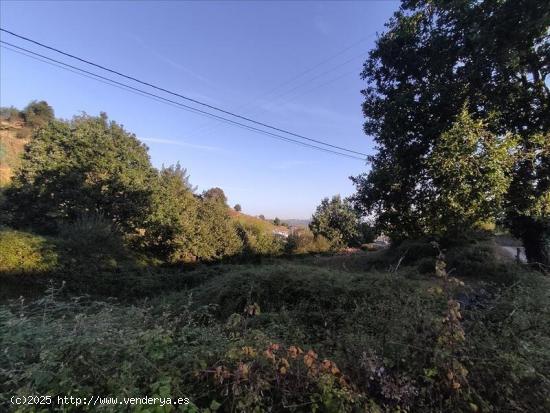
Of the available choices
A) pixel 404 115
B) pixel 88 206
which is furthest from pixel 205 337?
pixel 88 206

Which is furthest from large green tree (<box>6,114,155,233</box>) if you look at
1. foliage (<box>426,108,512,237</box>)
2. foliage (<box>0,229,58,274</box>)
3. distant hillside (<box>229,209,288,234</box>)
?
foliage (<box>426,108,512,237</box>)

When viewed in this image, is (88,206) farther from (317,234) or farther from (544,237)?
(544,237)

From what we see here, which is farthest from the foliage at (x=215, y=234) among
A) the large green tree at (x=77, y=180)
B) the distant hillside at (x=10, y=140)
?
the distant hillside at (x=10, y=140)

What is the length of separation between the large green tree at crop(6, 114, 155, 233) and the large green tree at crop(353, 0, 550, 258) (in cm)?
1100

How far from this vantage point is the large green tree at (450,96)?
792 centimetres

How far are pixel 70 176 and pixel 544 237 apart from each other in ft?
61.8

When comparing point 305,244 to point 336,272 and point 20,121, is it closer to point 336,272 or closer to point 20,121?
point 336,272

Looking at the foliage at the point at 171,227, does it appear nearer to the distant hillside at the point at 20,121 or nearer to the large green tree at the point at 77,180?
the large green tree at the point at 77,180

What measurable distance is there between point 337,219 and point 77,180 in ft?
64.1

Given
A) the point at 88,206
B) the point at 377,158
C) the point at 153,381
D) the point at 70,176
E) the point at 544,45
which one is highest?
the point at 544,45

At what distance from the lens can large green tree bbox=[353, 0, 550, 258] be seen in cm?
792

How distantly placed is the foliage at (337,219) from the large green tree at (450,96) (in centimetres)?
1549

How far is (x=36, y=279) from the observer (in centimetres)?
965

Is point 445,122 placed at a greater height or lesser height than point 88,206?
greater
